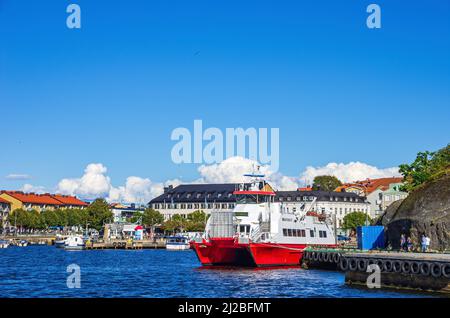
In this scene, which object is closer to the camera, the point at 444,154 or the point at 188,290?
the point at 188,290

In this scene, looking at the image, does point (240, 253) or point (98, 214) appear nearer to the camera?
point (240, 253)

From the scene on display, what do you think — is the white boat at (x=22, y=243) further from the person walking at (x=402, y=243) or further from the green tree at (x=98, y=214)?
the person walking at (x=402, y=243)

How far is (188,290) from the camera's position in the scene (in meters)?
46.6

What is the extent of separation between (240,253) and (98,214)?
104255mm

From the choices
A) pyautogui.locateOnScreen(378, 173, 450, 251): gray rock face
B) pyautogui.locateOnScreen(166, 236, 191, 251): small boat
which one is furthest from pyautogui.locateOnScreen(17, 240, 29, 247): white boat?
pyautogui.locateOnScreen(378, 173, 450, 251): gray rock face

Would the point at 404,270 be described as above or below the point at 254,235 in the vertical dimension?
below

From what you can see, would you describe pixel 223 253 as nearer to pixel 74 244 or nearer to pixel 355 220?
pixel 74 244

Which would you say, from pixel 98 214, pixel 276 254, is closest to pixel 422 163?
pixel 276 254

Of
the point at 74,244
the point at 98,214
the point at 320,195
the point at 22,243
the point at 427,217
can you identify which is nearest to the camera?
the point at 427,217

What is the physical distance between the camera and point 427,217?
55219 mm
